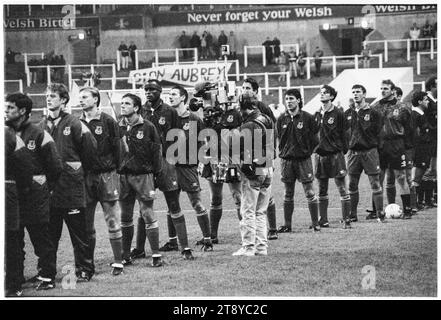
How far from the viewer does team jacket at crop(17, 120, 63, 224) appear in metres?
8.07

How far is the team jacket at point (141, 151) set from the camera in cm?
929

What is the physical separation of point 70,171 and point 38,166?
1.54ft

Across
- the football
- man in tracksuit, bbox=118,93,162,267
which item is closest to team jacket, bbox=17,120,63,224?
man in tracksuit, bbox=118,93,162,267

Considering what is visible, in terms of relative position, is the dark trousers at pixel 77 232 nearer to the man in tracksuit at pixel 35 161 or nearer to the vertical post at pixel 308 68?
the man in tracksuit at pixel 35 161

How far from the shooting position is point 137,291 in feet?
→ 26.9

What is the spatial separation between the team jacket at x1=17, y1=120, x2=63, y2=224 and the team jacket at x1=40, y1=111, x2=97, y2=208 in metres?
0.30

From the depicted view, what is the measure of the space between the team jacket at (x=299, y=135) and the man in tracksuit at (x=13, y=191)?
15.2 feet

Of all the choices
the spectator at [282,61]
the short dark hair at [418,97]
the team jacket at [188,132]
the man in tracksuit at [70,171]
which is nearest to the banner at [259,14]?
the spectator at [282,61]

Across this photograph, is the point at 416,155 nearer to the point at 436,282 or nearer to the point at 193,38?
the point at 436,282

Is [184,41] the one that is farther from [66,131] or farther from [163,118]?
[66,131]

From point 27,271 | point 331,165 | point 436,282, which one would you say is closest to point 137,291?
point 27,271

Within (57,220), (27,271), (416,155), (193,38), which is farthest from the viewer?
(193,38)

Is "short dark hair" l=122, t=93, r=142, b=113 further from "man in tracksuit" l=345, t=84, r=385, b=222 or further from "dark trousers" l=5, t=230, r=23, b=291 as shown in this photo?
"man in tracksuit" l=345, t=84, r=385, b=222

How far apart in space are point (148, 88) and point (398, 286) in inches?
155
